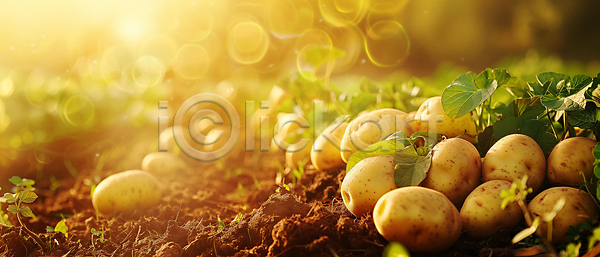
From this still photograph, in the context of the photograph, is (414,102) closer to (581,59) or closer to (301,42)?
(581,59)

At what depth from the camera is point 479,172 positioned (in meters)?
1.43

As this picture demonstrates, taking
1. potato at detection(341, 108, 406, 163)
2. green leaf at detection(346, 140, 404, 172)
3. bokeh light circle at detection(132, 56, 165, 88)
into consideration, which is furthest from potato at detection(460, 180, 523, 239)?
bokeh light circle at detection(132, 56, 165, 88)

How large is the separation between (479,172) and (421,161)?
22cm

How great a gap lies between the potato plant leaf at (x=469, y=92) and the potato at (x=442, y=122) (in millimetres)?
129

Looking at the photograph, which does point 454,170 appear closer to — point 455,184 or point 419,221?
point 455,184

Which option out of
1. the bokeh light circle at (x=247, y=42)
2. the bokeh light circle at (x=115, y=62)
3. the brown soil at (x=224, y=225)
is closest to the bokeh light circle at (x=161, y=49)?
the bokeh light circle at (x=115, y=62)

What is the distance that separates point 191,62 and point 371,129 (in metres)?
A: 5.61

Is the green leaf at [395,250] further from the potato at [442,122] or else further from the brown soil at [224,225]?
the potato at [442,122]

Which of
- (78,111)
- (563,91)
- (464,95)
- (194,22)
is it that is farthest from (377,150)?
(194,22)

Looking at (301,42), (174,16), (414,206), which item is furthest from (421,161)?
(301,42)

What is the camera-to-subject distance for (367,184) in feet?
4.61

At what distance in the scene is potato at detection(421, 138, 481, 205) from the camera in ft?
4.47

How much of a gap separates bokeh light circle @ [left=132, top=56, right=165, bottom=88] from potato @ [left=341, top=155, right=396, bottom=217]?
3.38 metres
